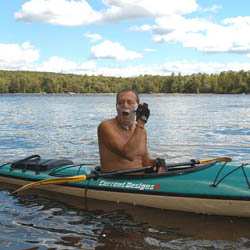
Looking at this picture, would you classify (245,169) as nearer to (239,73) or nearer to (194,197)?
(194,197)

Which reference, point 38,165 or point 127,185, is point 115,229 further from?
point 38,165

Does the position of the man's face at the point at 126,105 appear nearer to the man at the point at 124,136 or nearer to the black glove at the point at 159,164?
the man at the point at 124,136

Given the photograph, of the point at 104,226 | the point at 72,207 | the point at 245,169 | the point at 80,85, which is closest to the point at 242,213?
the point at 245,169

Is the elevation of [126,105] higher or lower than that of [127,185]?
higher

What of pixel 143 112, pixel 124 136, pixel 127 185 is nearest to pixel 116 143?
pixel 124 136

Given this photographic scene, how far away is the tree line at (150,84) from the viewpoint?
146 metres

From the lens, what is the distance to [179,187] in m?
5.84

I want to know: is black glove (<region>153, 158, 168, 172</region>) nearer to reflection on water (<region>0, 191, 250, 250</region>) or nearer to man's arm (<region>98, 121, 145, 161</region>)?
man's arm (<region>98, 121, 145, 161</region>)

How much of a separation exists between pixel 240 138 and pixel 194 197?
1114 centimetres

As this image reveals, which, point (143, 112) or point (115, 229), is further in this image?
point (115, 229)

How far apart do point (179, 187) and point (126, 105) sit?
1.58 metres

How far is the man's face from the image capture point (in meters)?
5.64

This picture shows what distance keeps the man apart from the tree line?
142 m

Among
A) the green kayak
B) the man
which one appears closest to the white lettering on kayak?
the green kayak
